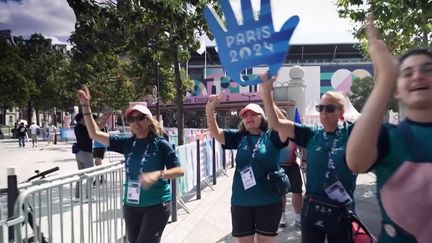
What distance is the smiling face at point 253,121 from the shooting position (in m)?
3.90

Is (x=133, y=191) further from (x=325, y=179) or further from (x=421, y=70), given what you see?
(x=421, y=70)

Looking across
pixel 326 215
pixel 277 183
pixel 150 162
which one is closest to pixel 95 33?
pixel 150 162

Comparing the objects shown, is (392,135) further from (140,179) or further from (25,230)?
(25,230)

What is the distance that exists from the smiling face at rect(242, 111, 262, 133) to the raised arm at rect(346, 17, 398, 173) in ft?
7.40

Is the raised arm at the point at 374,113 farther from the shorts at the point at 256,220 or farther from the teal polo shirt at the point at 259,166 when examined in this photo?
the shorts at the point at 256,220

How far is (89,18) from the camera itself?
331 inches

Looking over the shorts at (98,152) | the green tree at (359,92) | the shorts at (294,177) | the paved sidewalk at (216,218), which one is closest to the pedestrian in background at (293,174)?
the shorts at (294,177)

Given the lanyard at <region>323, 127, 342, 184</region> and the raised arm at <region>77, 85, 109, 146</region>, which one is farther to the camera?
the raised arm at <region>77, 85, 109, 146</region>

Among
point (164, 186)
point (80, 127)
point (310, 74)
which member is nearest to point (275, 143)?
point (164, 186)

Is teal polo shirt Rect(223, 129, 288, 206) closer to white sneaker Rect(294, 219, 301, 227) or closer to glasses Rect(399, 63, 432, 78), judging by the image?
glasses Rect(399, 63, 432, 78)

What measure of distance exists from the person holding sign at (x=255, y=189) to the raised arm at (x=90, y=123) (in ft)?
4.09

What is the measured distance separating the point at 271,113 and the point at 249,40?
52 cm

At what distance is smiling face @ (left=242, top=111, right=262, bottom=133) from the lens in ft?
12.8

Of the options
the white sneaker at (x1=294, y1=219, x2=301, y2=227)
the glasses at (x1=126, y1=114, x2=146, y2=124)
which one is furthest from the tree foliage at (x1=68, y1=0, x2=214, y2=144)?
the glasses at (x1=126, y1=114, x2=146, y2=124)
